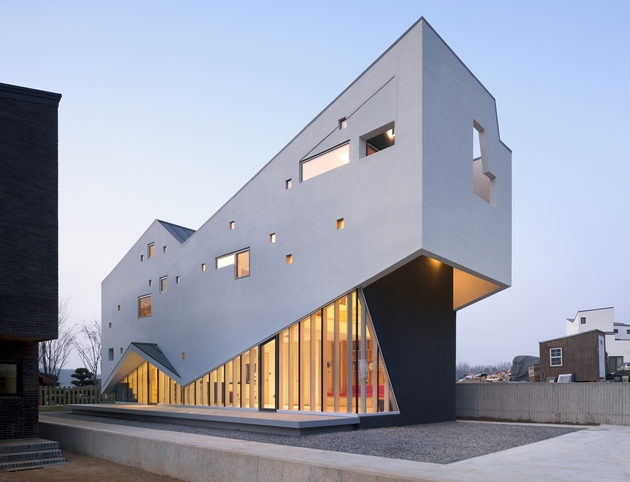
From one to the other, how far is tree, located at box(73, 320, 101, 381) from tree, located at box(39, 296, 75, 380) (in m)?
0.92

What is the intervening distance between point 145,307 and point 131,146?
5567cm

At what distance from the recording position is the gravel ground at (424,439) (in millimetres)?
8906

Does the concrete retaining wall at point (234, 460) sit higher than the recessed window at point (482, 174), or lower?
lower

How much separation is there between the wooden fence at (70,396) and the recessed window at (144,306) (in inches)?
157

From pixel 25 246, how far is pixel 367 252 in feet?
25.7

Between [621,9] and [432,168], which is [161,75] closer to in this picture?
[432,168]

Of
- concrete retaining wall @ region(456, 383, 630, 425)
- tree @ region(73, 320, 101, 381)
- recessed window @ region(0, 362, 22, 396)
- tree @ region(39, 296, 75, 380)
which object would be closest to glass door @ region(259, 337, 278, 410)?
concrete retaining wall @ region(456, 383, 630, 425)

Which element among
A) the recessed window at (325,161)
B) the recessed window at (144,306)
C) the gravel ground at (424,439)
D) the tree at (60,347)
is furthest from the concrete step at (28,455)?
the tree at (60,347)

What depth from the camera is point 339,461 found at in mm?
7156

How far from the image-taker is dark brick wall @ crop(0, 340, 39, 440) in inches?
495

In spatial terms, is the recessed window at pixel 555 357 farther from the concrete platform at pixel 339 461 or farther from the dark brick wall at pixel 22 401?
the dark brick wall at pixel 22 401

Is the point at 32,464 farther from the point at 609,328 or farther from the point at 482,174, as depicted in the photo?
the point at 609,328

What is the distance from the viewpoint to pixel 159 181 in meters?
116

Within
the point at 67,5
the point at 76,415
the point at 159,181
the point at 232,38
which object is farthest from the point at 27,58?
the point at 159,181
